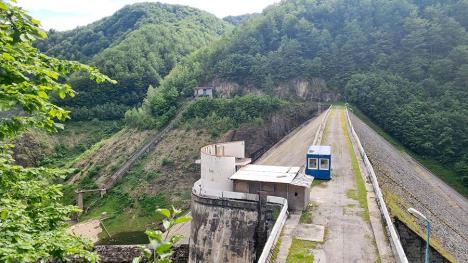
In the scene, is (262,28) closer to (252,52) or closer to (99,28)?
(252,52)

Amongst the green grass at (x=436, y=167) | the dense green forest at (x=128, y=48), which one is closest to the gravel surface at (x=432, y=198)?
the green grass at (x=436, y=167)

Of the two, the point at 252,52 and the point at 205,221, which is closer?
the point at 205,221

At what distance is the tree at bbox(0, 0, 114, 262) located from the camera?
650 cm

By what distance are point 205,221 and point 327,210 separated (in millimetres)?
7647

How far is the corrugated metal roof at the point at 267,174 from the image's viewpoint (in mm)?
20894

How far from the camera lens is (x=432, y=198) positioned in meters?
31.4

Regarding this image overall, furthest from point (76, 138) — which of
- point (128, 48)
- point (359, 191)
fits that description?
point (359, 191)

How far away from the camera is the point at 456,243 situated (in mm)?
23000

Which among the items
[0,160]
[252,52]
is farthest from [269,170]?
[252,52]

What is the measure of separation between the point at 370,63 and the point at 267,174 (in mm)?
54079

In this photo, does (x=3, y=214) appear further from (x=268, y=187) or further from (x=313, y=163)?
(x=313, y=163)

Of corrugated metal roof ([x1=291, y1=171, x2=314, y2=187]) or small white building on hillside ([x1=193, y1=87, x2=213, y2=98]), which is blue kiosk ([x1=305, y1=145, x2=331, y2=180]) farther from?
small white building on hillside ([x1=193, y1=87, x2=213, y2=98])

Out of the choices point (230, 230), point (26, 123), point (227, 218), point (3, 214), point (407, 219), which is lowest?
point (230, 230)

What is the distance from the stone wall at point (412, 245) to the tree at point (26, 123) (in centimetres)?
1684
